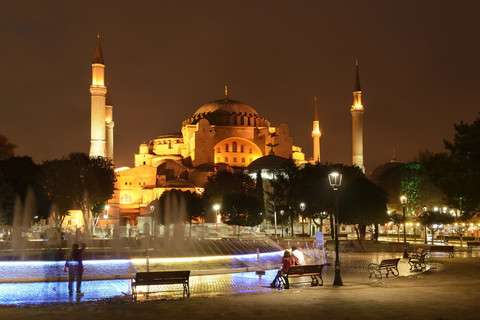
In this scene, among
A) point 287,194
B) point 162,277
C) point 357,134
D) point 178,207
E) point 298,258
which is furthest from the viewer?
point 357,134

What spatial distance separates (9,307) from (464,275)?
12133 millimetres

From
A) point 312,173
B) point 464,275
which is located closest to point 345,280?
point 464,275

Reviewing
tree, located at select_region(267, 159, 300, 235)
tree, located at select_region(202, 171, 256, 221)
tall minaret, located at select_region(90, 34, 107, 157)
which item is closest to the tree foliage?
tree, located at select_region(267, 159, 300, 235)

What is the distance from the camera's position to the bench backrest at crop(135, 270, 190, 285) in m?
14.1

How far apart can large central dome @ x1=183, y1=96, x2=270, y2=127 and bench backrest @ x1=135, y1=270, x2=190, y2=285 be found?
285 feet

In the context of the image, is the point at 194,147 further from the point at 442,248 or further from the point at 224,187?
the point at 442,248

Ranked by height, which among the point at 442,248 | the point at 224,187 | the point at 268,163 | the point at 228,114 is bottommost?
the point at 442,248

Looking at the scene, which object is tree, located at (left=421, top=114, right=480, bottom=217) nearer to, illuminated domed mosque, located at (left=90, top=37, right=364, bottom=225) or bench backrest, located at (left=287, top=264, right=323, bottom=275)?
bench backrest, located at (left=287, top=264, right=323, bottom=275)

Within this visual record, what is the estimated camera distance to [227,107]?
105 m

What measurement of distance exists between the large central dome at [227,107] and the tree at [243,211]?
154 feet

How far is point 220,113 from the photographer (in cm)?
10238

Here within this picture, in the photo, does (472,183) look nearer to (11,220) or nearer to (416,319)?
(416,319)

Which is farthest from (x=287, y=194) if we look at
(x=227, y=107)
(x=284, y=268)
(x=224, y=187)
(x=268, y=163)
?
(x=227, y=107)

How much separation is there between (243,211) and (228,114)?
46.8m
